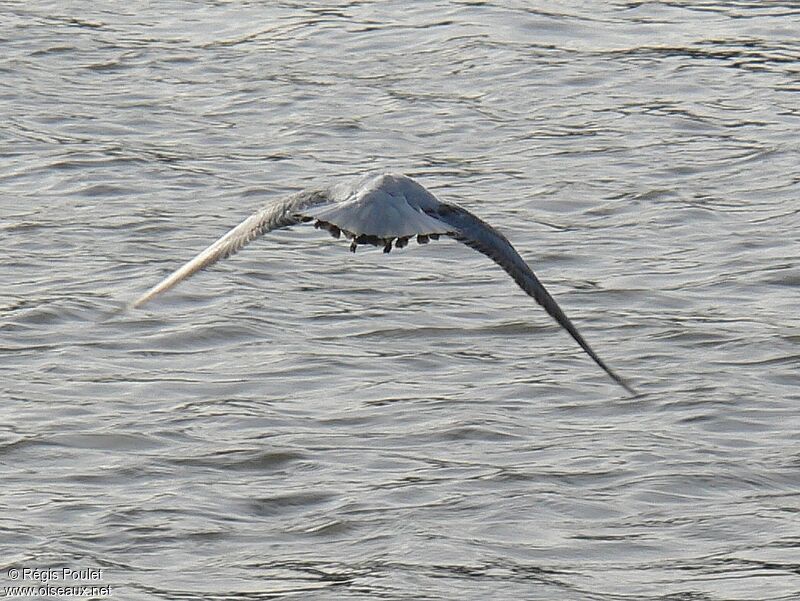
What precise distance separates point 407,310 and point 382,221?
385cm

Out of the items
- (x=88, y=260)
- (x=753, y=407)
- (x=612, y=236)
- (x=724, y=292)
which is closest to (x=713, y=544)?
(x=753, y=407)

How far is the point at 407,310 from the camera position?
916 centimetres

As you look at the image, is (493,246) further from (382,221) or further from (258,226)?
(258,226)

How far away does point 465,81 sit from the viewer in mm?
12688

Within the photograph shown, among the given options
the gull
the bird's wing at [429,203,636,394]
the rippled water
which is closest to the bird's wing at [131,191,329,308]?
the gull

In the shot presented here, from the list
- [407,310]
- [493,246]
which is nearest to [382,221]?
[493,246]

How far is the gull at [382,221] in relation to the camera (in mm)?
5328

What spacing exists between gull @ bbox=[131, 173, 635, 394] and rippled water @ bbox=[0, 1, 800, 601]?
130cm

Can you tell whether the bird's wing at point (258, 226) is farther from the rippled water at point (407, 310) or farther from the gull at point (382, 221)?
the rippled water at point (407, 310)

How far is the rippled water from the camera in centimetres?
685

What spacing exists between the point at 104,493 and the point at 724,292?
11.6 ft

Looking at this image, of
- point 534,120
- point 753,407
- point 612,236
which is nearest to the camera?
point 753,407

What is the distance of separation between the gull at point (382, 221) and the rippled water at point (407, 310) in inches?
51.0

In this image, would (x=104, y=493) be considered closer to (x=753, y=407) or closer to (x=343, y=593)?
(x=343, y=593)
